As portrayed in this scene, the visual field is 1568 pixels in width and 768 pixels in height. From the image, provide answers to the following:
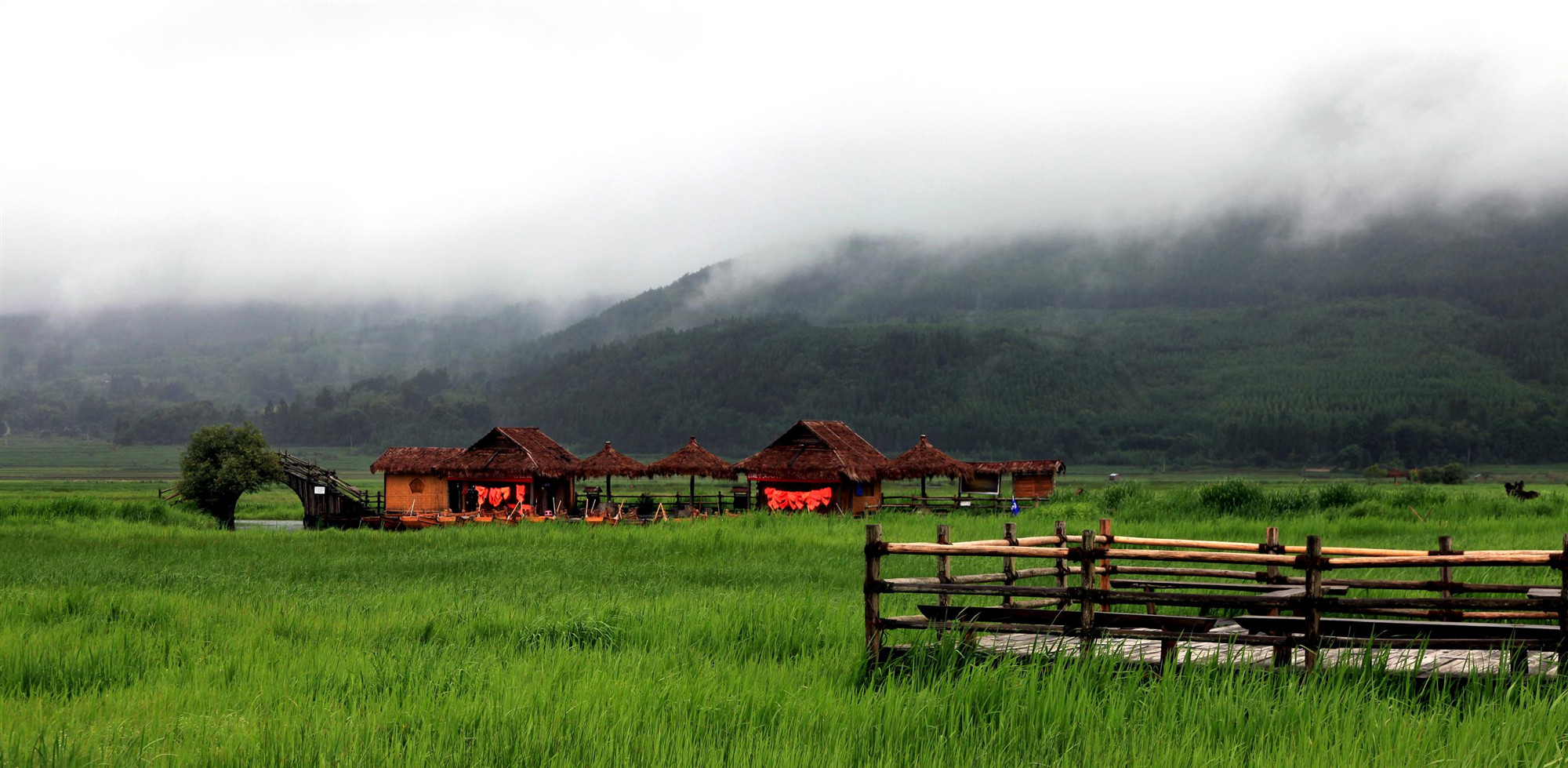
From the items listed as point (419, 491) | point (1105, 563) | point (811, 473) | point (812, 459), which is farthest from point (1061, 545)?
point (419, 491)

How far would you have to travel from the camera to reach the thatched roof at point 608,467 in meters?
42.6

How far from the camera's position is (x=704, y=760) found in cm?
718

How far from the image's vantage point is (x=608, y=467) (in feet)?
141

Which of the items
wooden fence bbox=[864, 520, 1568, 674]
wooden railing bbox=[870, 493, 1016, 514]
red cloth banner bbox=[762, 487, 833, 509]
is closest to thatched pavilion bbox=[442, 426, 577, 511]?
red cloth banner bbox=[762, 487, 833, 509]

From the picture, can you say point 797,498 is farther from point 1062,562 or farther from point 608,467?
point 1062,562

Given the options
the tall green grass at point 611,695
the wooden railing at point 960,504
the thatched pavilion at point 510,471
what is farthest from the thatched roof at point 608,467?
the tall green grass at point 611,695

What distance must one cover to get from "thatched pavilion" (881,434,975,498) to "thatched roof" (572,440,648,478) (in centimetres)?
943

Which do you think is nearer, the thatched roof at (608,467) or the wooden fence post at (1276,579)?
the wooden fence post at (1276,579)

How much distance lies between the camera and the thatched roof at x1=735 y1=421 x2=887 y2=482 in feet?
135

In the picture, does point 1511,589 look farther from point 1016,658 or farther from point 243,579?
point 243,579

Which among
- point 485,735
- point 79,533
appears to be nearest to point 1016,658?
point 485,735

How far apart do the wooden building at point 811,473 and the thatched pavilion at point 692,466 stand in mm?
950

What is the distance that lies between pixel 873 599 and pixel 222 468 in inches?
1520

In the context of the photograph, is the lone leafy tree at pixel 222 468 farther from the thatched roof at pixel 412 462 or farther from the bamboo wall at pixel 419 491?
the bamboo wall at pixel 419 491
